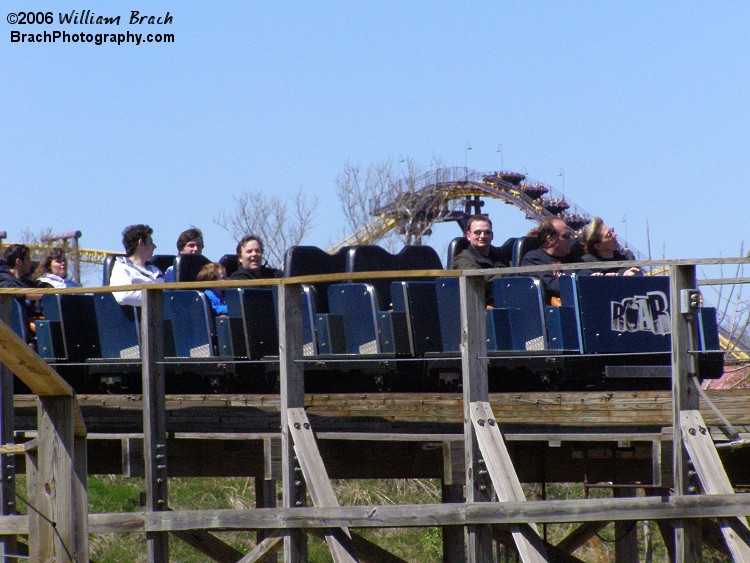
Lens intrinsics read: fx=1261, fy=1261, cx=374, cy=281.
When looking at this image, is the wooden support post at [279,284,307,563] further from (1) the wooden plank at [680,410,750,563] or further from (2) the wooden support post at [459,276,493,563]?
(1) the wooden plank at [680,410,750,563]

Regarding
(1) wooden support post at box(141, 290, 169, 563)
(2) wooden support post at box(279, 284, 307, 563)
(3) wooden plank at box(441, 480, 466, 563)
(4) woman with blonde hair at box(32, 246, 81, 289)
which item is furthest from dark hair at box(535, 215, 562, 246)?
(4) woman with blonde hair at box(32, 246, 81, 289)

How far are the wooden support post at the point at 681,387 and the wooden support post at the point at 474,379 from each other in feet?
3.34

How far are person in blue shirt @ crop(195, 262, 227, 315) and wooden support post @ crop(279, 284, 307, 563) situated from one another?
199cm

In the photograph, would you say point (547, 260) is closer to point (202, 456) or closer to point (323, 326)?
point (323, 326)

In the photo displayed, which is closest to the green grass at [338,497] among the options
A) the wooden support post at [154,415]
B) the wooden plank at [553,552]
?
the wooden plank at [553,552]

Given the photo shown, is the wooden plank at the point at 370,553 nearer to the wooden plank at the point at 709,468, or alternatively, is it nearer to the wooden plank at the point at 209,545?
the wooden plank at the point at 209,545

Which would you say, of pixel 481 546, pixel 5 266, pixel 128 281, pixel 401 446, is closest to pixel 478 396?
pixel 481 546

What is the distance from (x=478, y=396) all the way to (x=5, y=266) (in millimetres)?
4492

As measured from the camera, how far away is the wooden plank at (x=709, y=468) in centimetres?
630

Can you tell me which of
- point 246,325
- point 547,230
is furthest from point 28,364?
point 547,230

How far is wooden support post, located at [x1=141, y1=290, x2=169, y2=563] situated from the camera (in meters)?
7.73

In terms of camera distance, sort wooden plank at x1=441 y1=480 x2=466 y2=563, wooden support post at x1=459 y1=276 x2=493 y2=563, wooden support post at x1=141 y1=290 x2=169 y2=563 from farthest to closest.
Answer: wooden plank at x1=441 y1=480 x2=466 y2=563, wooden support post at x1=141 y1=290 x2=169 y2=563, wooden support post at x1=459 y1=276 x2=493 y2=563

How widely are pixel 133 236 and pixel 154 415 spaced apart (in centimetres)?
183

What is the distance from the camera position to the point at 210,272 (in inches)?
364
